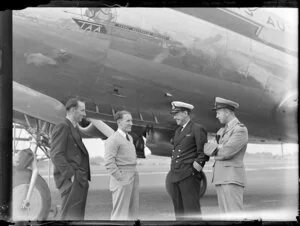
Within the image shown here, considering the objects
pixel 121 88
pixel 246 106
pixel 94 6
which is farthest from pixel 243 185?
pixel 94 6

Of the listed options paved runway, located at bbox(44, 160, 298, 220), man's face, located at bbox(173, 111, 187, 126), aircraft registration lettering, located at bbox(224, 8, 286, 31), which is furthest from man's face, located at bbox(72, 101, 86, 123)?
aircraft registration lettering, located at bbox(224, 8, 286, 31)

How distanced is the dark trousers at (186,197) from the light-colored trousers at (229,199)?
217mm

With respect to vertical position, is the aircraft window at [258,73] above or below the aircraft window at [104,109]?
above

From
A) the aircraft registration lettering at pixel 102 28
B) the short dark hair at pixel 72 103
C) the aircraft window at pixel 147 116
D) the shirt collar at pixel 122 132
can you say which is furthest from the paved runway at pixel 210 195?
the aircraft registration lettering at pixel 102 28

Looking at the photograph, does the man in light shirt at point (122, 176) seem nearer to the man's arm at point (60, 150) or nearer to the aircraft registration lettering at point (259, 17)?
the man's arm at point (60, 150)

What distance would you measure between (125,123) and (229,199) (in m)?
1.25

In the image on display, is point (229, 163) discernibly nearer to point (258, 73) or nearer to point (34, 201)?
point (258, 73)

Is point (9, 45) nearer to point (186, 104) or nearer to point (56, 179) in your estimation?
point (56, 179)

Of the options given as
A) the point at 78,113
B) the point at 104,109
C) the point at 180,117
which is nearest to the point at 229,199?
the point at 180,117

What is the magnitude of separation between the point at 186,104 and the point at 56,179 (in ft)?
4.84

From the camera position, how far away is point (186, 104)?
4.91 metres

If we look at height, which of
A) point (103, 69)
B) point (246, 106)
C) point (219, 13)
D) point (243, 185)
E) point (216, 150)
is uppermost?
point (219, 13)

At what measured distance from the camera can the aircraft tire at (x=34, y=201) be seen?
475 centimetres

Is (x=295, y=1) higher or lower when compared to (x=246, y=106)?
higher
